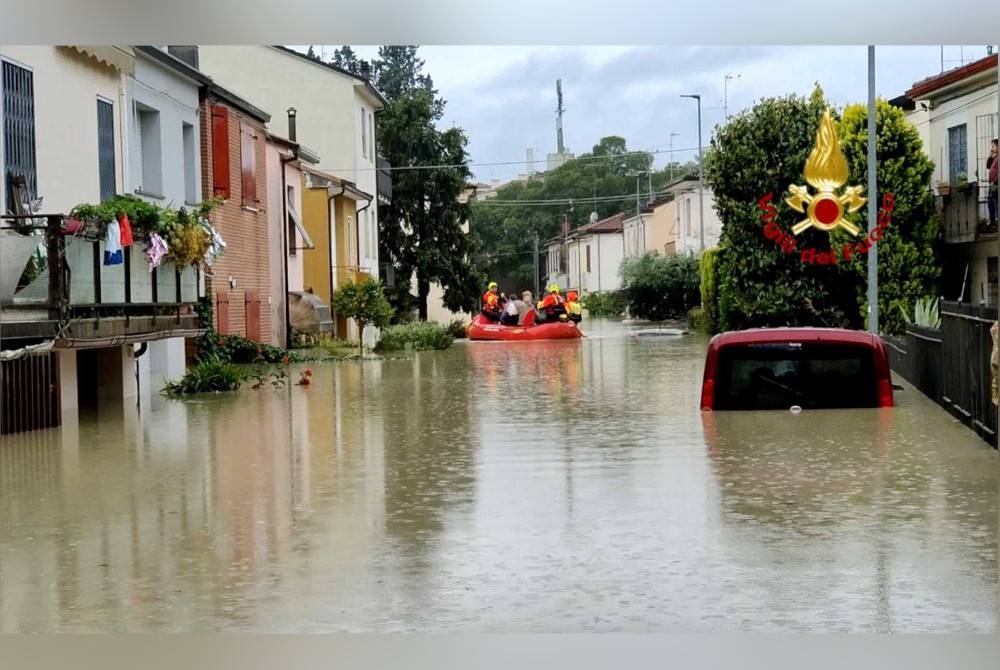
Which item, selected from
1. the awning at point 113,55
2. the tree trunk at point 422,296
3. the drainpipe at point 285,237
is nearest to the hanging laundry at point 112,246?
the awning at point 113,55

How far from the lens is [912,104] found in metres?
28.8

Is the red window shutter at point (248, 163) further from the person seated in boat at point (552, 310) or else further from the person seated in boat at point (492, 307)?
the person seated in boat at point (552, 310)

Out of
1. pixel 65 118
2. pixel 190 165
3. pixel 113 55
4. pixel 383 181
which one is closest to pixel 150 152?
pixel 190 165

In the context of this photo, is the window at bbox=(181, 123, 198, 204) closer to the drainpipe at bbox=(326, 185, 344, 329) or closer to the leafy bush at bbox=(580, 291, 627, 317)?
the drainpipe at bbox=(326, 185, 344, 329)

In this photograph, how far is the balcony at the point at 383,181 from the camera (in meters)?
45.2

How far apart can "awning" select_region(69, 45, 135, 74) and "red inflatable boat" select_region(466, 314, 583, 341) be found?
21.0 meters

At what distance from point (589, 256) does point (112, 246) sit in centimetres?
4439

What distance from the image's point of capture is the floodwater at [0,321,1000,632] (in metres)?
7.29

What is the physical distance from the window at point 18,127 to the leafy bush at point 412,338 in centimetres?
2015

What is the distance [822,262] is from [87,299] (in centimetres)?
1809

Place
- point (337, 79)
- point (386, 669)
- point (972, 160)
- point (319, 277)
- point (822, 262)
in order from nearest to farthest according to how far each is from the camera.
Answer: point (386, 669) < point (972, 160) < point (822, 262) < point (319, 277) < point (337, 79)

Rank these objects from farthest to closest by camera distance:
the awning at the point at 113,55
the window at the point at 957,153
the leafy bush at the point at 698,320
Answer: the leafy bush at the point at 698,320
the window at the point at 957,153
the awning at the point at 113,55

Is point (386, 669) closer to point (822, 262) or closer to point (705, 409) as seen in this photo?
point (705, 409)

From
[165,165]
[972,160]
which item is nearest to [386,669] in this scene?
[165,165]
